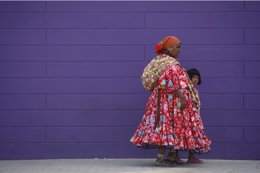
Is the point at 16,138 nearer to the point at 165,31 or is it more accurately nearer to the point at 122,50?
the point at 122,50

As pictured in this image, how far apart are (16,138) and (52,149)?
1.67 feet

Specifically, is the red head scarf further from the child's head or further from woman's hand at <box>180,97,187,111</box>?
woman's hand at <box>180,97,187,111</box>

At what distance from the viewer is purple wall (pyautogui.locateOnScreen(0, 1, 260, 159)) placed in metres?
9.98

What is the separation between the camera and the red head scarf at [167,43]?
9.17 meters

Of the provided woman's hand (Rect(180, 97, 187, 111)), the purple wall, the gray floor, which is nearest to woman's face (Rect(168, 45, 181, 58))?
woman's hand (Rect(180, 97, 187, 111))

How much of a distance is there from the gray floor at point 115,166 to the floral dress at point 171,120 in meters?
0.30

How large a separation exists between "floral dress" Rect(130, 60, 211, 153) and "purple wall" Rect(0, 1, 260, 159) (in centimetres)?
74

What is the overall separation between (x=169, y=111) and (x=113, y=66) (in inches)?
48.9

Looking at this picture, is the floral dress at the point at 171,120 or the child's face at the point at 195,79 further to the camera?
the child's face at the point at 195,79

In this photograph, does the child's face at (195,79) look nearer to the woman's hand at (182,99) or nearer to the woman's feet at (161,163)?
the woman's hand at (182,99)

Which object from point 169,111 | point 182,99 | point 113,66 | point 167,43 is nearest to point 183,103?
point 182,99

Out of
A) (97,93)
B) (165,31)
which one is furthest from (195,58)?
(97,93)

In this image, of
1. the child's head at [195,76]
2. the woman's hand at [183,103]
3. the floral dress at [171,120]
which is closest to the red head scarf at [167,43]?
the floral dress at [171,120]

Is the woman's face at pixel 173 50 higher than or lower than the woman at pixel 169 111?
higher
